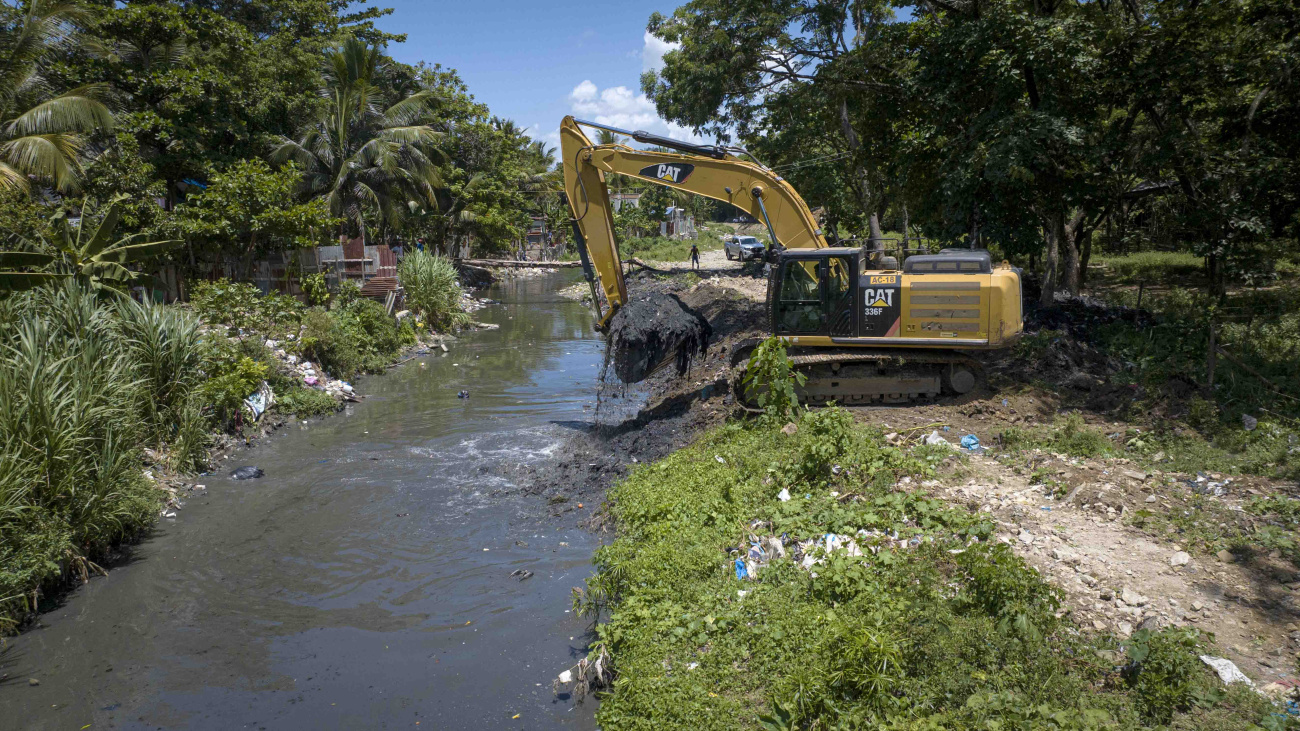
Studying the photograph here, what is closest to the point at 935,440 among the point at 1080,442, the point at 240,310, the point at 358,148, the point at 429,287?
the point at 1080,442

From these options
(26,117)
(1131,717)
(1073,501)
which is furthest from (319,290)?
(1131,717)

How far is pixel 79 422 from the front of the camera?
25.7ft

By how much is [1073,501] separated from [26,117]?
1877 cm

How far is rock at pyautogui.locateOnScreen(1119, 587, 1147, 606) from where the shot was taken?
5113mm

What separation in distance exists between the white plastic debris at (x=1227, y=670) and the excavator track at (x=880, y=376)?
597 centimetres

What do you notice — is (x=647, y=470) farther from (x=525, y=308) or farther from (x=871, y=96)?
(x=525, y=308)

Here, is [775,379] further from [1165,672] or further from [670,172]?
[1165,672]

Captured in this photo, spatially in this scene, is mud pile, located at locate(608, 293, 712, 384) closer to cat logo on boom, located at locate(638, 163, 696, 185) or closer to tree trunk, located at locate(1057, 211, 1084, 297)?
cat logo on boom, located at locate(638, 163, 696, 185)

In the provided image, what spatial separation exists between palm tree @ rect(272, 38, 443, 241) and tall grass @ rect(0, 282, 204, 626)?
13.5 meters

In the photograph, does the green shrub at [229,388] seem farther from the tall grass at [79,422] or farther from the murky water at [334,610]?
the murky water at [334,610]

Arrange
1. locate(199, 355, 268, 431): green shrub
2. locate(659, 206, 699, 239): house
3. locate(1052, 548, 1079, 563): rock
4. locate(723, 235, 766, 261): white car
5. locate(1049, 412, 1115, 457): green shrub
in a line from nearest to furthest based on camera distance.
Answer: locate(1052, 548, 1079, 563): rock < locate(1049, 412, 1115, 457): green shrub < locate(199, 355, 268, 431): green shrub < locate(723, 235, 766, 261): white car < locate(659, 206, 699, 239): house

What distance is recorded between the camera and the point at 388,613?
6973 mm

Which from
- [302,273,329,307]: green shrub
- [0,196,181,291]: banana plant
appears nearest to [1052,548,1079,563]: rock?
[0,196,181,291]: banana plant

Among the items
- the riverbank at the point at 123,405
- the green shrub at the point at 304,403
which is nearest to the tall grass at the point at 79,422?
the riverbank at the point at 123,405
